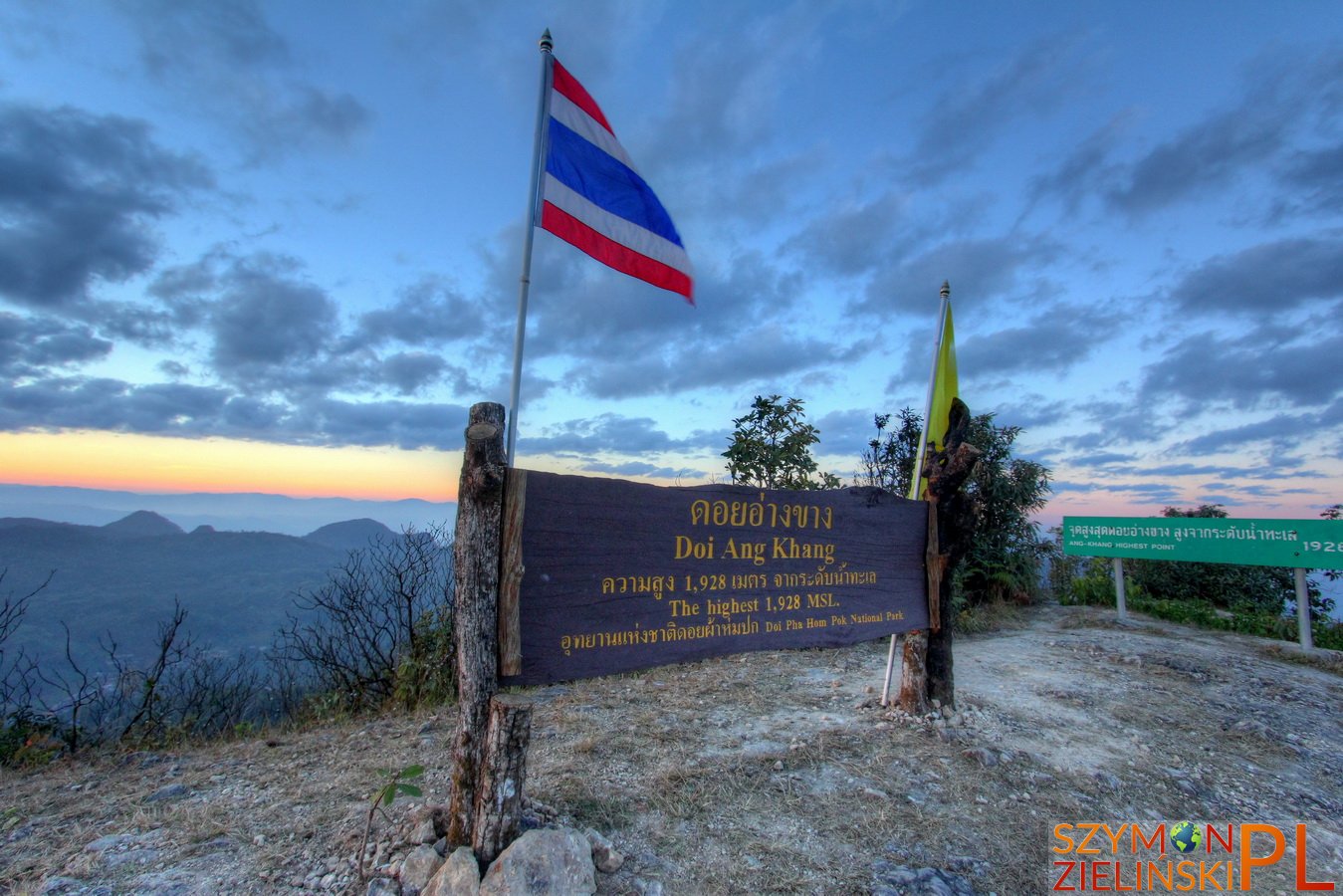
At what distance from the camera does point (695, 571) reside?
3.47 meters

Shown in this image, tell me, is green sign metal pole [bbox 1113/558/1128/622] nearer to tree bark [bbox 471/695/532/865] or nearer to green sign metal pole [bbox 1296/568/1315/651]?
green sign metal pole [bbox 1296/568/1315/651]

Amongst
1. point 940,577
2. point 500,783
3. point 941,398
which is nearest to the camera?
point 500,783

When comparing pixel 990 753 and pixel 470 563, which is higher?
pixel 470 563

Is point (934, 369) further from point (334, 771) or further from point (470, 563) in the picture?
point (334, 771)

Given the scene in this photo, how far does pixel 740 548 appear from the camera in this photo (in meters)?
3.66

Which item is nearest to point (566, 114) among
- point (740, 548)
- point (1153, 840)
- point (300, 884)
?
point (740, 548)

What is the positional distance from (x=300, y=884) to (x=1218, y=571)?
1552 centimetres

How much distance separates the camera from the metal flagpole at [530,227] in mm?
3319

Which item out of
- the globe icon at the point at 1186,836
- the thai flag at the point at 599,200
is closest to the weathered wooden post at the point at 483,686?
the thai flag at the point at 599,200

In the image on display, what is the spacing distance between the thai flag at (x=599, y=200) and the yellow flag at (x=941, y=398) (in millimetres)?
2362

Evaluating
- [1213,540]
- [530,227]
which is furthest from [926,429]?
[1213,540]

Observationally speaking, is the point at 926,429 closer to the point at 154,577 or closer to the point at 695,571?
the point at 695,571

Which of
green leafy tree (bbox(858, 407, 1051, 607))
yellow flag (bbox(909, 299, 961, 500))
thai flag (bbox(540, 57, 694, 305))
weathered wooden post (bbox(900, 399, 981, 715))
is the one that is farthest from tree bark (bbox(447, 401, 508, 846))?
green leafy tree (bbox(858, 407, 1051, 607))

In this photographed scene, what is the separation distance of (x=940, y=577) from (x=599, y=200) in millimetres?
3815
